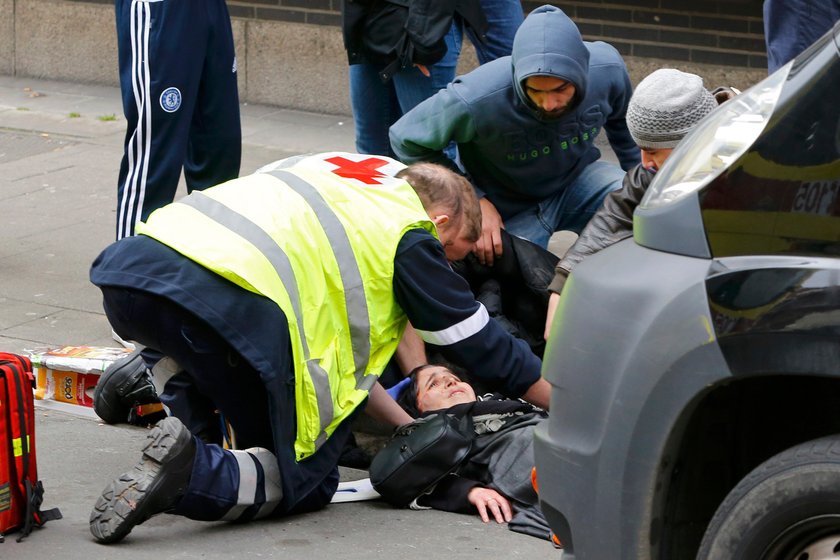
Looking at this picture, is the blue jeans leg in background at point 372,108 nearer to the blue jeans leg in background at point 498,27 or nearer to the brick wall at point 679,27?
the blue jeans leg in background at point 498,27

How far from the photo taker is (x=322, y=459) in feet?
13.0

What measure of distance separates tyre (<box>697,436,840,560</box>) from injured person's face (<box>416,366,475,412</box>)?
1797mm

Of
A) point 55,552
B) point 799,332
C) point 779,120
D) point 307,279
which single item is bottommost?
point 55,552

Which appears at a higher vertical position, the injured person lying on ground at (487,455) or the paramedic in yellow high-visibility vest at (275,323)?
the paramedic in yellow high-visibility vest at (275,323)

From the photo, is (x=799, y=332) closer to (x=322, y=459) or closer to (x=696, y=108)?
(x=322, y=459)

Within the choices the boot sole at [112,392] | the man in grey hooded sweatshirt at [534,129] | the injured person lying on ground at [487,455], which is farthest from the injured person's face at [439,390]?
the boot sole at [112,392]

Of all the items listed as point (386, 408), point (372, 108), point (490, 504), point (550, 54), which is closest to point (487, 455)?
point (490, 504)

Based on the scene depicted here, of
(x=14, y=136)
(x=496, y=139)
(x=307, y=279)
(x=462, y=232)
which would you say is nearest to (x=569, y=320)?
(x=307, y=279)

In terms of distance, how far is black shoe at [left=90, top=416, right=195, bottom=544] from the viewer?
362 cm

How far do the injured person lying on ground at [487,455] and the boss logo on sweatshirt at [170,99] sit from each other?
1.70 m

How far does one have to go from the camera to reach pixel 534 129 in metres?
5.27

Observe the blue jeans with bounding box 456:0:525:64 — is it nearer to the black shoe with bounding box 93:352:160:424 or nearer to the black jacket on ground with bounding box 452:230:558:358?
the black jacket on ground with bounding box 452:230:558:358

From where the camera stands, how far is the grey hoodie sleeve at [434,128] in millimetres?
5246

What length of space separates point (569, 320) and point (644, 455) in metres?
0.32
